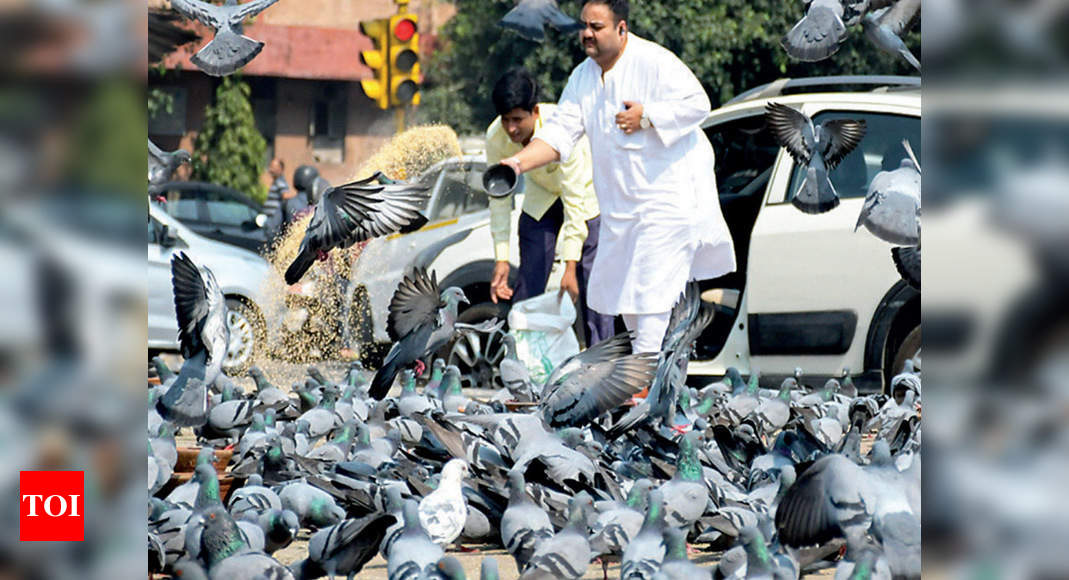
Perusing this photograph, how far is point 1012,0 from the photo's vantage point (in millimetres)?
1586

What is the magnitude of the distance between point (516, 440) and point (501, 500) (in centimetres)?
70

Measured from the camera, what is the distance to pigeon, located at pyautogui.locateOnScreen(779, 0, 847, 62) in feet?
16.1

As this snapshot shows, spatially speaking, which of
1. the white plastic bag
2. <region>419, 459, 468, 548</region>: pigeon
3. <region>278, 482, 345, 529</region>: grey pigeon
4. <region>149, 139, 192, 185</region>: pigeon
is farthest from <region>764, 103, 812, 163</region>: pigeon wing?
<region>278, 482, 345, 529</region>: grey pigeon

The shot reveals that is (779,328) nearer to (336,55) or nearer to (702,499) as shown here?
(702,499)

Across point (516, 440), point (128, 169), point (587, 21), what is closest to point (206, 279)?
point (516, 440)

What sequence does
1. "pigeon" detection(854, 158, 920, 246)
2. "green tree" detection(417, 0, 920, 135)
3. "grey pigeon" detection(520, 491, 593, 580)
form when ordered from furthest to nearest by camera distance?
"green tree" detection(417, 0, 920, 135) < "pigeon" detection(854, 158, 920, 246) < "grey pigeon" detection(520, 491, 593, 580)

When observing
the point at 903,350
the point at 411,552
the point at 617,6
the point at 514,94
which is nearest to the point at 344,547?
the point at 411,552

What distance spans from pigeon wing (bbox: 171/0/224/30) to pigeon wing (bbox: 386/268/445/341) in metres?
2.50

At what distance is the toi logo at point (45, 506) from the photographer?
164 centimetres

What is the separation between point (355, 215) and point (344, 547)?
6.79 feet

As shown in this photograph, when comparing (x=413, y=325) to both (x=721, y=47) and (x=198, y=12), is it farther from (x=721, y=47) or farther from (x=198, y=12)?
(x=721, y=47)

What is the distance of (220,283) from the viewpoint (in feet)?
40.0

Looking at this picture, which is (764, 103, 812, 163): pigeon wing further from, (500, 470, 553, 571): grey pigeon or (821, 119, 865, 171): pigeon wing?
(500, 470, 553, 571): grey pigeon

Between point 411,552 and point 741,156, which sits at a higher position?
point 741,156
